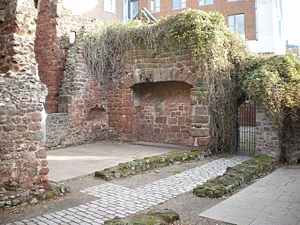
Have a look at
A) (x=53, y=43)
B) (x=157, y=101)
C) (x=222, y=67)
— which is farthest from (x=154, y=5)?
(x=222, y=67)

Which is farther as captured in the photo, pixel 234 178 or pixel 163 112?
pixel 163 112

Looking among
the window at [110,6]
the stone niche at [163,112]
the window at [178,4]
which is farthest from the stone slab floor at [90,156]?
the window at [178,4]

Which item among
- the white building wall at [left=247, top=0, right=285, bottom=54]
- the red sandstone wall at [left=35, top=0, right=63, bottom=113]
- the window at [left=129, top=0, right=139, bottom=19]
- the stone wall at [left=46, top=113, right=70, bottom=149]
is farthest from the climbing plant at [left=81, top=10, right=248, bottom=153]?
the window at [left=129, top=0, right=139, bottom=19]

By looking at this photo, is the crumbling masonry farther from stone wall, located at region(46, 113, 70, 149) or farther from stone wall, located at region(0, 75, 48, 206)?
stone wall, located at region(0, 75, 48, 206)

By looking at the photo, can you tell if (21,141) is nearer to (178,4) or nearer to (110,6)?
(110,6)

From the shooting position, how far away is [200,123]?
917 cm

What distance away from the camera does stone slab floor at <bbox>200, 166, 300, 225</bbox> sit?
160 inches

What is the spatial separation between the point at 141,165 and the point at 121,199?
79.7 inches

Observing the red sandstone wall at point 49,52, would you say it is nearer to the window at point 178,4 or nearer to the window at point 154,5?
the window at point 178,4

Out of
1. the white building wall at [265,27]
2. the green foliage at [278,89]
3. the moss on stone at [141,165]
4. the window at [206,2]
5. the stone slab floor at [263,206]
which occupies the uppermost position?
the window at [206,2]

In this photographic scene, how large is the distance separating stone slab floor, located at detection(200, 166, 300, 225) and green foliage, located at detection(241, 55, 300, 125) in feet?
7.82

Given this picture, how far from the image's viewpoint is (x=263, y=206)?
15.0 feet

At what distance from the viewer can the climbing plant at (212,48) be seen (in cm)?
913

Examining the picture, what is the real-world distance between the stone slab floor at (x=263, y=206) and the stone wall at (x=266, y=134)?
Result: 6.77 ft
